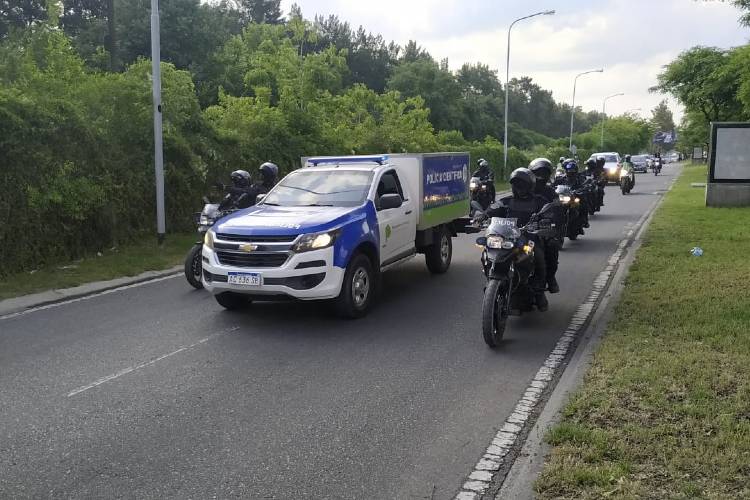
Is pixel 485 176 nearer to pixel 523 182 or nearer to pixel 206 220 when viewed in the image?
pixel 206 220

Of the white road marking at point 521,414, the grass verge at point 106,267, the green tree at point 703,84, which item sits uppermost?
the green tree at point 703,84

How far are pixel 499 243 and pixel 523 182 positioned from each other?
1.07 m

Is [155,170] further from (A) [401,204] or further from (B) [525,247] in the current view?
(B) [525,247]

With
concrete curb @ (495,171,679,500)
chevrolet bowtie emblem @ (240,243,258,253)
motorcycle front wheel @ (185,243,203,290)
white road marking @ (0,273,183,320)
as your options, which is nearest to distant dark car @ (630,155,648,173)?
concrete curb @ (495,171,679,500)

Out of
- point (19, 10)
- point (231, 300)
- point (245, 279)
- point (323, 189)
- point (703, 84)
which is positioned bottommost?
point (231, 300)

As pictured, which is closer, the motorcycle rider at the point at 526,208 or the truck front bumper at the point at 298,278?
the truck front bumper at the point at 298,278

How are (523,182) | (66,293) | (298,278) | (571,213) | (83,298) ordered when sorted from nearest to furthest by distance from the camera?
(298,278) < (523,182) < (83,298) < (66,293) < (571,213)

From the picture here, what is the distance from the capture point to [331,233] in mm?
7938

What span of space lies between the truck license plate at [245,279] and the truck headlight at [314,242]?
0.51 m

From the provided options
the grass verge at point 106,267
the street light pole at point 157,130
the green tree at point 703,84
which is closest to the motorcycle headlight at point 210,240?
the grass verge at point 106,267

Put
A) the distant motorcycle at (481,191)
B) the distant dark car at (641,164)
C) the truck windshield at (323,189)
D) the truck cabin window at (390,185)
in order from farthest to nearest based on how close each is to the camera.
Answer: the distant dark car at (641,164), the distant motorcycle at (481,191), the truck cabin window at (390,185), the truck windshield at (323,189)

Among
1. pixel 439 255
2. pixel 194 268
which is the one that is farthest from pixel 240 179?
pixel 439 255

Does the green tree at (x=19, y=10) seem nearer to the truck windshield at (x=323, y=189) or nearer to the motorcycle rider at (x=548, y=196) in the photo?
the truck windshield at (x=323, y=189)

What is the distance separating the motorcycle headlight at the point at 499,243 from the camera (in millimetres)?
7234
